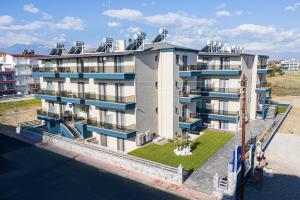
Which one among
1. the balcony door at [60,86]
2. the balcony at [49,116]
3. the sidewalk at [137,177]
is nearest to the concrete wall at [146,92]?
the sidewalk at [137,177]

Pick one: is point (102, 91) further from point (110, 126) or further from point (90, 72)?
point (110, 126)

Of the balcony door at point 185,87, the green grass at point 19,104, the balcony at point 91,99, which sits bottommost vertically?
the green grass at point 19,104

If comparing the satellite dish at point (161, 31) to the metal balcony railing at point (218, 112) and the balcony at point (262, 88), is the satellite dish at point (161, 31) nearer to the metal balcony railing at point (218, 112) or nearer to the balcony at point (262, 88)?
the metal balcony railing at point (218, 112)

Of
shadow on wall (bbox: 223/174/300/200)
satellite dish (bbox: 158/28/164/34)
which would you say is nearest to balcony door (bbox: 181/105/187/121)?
satellite dish (bbox: 158/28/164/34)

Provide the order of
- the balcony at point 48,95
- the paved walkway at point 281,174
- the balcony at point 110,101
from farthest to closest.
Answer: the balcony at point 48,95
the balcony at point 110,101
the paved walkway at point 281,174

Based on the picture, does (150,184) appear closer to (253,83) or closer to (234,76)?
(234,76)

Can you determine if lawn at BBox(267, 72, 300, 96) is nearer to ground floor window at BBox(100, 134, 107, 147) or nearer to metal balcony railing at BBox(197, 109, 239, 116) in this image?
metal balcony railing at BBox(197, 109, 239, 116)

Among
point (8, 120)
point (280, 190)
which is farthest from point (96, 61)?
point (8, 120)
